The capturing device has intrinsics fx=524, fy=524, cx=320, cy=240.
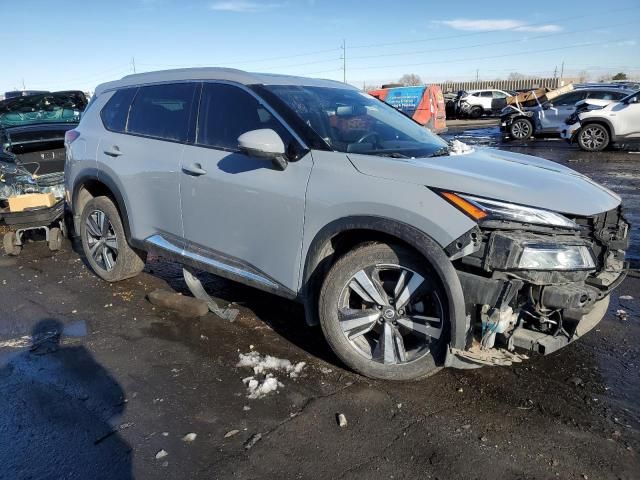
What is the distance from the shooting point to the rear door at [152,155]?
164 inches

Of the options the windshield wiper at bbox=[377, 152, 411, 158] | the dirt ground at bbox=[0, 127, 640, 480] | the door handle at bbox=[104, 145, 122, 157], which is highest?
the windshield wiper at bbox=[377, 152, 411, 158]

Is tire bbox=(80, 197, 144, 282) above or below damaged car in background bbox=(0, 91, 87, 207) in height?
below

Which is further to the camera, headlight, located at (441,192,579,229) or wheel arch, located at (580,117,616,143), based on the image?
wheel arch, located at (580,117,616,143)

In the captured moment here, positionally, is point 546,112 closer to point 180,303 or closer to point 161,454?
point 180,303

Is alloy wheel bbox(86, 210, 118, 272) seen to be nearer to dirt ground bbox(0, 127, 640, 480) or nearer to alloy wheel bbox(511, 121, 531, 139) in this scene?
dirt ground bbox(0, 127, 640, 480)

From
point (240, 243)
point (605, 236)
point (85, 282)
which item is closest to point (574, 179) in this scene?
point (605, 236)

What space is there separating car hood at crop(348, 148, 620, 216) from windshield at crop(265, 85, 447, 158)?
295 mm

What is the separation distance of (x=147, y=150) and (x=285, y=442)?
109 inches

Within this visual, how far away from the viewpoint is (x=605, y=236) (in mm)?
2932

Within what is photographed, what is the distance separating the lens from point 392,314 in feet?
10.2

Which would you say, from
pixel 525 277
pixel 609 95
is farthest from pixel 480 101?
pixel 525 277

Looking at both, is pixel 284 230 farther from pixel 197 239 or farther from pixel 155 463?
pixel 155 463

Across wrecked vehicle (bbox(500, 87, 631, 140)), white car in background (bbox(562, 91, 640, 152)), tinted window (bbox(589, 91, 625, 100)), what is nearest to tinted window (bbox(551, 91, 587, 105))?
wrecked vehicle (bbox(500, 87, 631, 140))

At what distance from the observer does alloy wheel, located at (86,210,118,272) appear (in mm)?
5125
